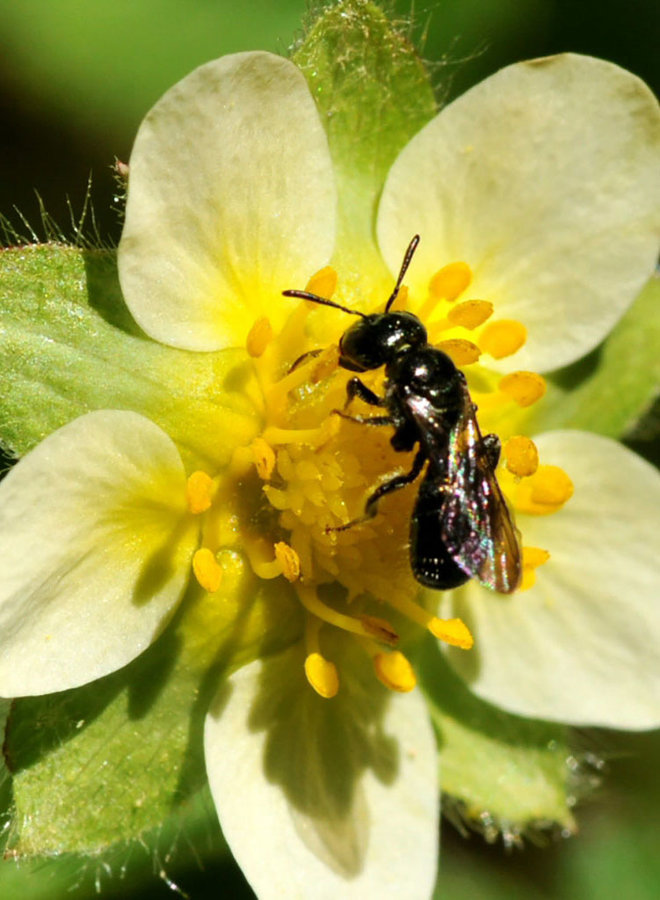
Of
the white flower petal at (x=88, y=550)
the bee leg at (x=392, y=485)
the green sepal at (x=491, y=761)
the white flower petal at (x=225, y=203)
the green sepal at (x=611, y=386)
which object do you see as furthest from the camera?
the green sepal at (x=611, y=386)

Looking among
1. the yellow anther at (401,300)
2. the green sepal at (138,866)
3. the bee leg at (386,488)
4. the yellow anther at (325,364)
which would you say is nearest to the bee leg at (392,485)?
the bee leg at (386,488)

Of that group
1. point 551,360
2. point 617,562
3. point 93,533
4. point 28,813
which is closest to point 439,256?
point 551,360

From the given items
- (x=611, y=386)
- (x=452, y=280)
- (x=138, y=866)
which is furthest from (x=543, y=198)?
(x=138, y=866)

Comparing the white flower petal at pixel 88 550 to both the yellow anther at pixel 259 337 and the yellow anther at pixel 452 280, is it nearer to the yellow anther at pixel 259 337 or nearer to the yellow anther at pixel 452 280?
the yellow anther at pixel 259 337

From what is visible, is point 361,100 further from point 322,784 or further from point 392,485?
point 322,784

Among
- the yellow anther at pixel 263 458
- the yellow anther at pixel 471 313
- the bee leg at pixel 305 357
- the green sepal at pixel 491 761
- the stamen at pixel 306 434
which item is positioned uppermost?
the yellow anther at pixel 471 313

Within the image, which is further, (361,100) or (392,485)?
(361,100)
